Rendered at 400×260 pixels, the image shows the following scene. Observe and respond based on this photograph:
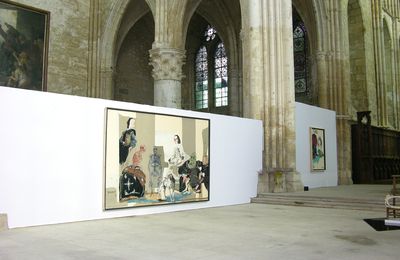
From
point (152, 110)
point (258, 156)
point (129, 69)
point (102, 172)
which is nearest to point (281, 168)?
point (258, 156)

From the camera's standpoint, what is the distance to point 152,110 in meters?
7.95

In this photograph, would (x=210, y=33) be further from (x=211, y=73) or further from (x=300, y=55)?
(x=300, y=55)

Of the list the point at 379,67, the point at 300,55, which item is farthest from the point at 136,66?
the point at 379,67

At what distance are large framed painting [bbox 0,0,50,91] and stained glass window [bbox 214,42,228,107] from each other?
10.1 m

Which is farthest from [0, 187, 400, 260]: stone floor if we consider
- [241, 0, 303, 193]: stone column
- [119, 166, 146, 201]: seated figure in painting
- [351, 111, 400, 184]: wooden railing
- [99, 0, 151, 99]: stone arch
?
[99, 0, 151, 99]: stone arch

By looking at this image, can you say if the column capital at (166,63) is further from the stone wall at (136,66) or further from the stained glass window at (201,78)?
the stained glass window at (201,78)

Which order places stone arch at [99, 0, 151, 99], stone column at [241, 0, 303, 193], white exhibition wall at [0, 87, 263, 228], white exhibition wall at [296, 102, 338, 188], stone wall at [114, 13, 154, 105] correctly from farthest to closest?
stone wall at [114, 13, 154, 105] → stone arch at [99, 0, 151, 99] → white exhibition wall at [296, 102, 338, 188] → stone column at [241, 0, 303, 193] → white exhibition wall at [0, 87, 263, 228]

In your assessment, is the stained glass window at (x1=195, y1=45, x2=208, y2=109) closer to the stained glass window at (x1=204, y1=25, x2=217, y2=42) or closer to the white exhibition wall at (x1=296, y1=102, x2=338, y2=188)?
the stained glass window at (x1=204, y1=25, x2=217, y2=42)

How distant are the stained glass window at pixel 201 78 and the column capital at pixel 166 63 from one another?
9332 mm

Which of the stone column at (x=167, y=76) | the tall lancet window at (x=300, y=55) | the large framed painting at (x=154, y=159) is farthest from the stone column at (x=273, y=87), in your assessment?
the tall lancet window at (x=300, y=55)

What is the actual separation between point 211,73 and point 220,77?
1.88 ft

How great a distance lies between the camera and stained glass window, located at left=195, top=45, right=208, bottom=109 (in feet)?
77.9

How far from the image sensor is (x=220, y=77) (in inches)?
920

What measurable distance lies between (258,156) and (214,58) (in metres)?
13.8
